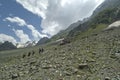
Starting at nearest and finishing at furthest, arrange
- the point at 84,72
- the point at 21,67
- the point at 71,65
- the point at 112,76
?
the point at 112,76
the point at 84,72
the point at 71,65
the point at 21,67

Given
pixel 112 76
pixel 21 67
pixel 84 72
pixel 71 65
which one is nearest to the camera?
pixel 112 76

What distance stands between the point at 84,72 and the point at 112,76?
8.65 feet

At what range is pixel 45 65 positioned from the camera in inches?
948

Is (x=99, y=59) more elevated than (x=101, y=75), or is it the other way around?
(x=99, y=59)

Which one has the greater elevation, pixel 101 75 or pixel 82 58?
pixel 82 58

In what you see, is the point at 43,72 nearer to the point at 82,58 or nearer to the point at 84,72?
the point at 84,72

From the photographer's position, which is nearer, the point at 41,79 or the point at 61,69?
the point at 41,79

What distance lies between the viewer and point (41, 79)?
65.0 ft

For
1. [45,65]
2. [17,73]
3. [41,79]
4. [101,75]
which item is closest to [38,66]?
[45,65]

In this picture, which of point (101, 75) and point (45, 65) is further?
point (45, 65)

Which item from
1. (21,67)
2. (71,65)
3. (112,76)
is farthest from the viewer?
(21,67)

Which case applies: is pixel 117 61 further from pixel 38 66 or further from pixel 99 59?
pixel 38 66

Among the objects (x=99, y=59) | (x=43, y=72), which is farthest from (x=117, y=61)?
(x=43, y=72)

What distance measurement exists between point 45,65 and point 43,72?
8.23 ft
